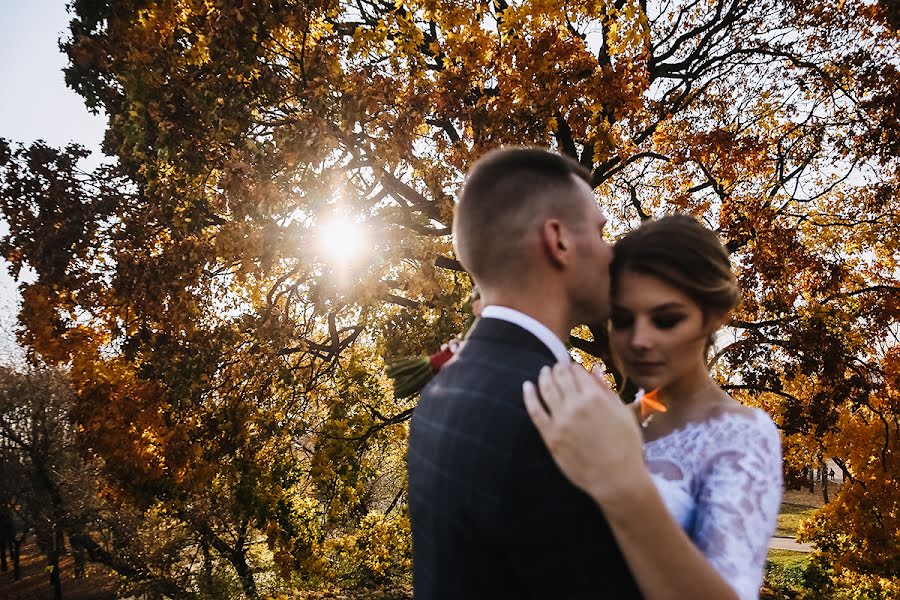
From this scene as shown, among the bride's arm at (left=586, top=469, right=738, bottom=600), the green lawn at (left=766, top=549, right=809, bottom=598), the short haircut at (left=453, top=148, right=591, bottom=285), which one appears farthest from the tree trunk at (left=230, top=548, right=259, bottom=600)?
the bride's arm at (left=586, top=469, right=738, bottom=600)

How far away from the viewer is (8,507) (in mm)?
25703

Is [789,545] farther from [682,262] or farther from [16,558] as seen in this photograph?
[16,558]

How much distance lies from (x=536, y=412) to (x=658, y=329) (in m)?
1.24

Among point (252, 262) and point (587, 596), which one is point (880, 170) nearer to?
point (252, 262)

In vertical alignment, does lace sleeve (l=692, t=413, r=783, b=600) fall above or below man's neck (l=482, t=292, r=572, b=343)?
below

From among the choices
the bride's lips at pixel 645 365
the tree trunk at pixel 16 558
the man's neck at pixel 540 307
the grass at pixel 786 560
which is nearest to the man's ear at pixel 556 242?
the man's neck at pixel 540 307

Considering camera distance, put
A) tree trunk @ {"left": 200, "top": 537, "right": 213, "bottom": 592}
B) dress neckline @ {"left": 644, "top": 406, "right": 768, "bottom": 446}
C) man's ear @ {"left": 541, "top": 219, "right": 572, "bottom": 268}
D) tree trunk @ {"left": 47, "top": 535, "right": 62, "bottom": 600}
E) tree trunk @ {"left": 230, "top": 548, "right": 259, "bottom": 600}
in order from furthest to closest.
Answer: tree trunk @ {"left": 47, "top": 535, "right": 62, "bottom": 600}
tree trunk @ {"left": 200, "top": 537, "right": 213, "bottom": 592}
tree trunk @ {"left": 230, "top": 548, "right": 259, "bottom": 600}
dress neckline @ {"left": 644, "top": 406, "right": 768, "bottom": 446}
man's ear @ {"left": 541, "top": 219, "right": 572, "bottom": 268}

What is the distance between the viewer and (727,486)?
75.5 inches

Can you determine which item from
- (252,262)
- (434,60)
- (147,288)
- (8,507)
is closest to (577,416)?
(252,262)

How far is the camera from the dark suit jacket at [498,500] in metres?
1.29

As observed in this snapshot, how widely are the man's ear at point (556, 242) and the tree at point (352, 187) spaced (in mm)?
5925

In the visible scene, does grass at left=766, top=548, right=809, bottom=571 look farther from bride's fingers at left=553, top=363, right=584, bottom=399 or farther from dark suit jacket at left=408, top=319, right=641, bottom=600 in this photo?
bride's fingers at left=553, top=363, right=584, bottom=399

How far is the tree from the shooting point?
25.2 ft

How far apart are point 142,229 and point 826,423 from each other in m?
11.7
